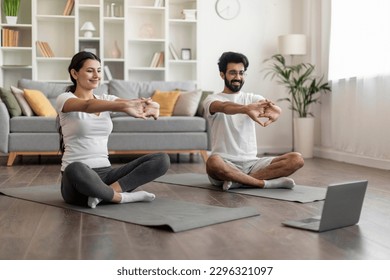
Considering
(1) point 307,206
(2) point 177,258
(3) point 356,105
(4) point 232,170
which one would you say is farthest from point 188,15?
(2) point 177,258

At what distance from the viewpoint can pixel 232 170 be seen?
4039 mm

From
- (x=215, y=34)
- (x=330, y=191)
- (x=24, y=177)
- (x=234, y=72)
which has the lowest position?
(x=24, y=177)

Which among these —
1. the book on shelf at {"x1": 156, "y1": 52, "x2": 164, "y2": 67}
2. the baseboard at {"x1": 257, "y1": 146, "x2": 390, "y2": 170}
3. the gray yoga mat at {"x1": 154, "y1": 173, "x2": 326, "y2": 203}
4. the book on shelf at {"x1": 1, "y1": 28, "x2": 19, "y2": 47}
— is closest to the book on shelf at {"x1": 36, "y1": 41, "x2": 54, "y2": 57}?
the book on shelf at {"x1": 1, "y1": 28, "x2": 19, "y2": 47}

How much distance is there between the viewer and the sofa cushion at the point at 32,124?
6258 millimetres

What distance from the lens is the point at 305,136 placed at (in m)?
7.44

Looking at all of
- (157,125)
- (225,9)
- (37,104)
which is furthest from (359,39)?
(37,104)

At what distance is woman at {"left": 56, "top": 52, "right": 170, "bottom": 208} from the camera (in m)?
3.19

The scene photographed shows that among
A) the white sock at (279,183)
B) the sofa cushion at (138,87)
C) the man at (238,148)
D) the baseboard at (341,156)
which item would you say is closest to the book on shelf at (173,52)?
the sofa cushion at (138,87)

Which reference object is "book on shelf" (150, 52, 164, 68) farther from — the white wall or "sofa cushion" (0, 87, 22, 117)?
"sofa cushion" (0, 87, 22, 117)

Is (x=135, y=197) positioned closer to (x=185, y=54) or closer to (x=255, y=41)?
(x=185, y=54)

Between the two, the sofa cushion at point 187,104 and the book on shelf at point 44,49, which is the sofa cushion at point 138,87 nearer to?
the sofa cushion at point 187,104

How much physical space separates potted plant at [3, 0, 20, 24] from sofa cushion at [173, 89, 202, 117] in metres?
2.40

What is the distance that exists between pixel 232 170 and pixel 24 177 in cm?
206
